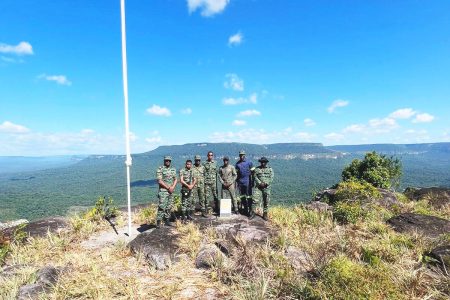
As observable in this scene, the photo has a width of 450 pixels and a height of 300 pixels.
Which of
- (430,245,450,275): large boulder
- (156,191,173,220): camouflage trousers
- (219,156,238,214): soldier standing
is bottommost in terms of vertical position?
(430,245,450,275): large boulder

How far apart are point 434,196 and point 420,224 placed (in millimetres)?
8197

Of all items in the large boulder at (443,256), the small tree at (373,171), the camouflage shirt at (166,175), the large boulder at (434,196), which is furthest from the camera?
the small tree at (373,171)

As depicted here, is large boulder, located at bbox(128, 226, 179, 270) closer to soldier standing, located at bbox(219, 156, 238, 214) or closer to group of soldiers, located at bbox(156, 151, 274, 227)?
group of soldiers, located at bbox(156, 151, 274, 227)

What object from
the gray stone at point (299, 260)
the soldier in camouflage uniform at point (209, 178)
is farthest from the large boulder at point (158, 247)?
the gray stone at point (299, 260)

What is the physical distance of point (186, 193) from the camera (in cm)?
1102

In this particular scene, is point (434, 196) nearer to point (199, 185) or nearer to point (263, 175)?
point (263, 175)

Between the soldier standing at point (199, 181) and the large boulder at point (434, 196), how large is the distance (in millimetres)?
12216

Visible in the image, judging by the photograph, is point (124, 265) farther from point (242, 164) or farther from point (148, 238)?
point (242, 164)

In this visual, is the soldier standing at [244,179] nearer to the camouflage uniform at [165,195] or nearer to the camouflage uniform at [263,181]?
the camouflage uniform at [263,181]

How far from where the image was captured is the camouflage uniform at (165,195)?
1062cm

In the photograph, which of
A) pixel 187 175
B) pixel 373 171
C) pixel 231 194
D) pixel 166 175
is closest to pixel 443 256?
pixel 231 194

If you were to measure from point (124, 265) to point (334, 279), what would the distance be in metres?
5.36

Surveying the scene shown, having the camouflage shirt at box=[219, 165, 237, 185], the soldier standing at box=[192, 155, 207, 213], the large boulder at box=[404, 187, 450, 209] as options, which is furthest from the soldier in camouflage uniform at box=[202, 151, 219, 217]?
the large boulder at box=[404, 187, 450, 209]

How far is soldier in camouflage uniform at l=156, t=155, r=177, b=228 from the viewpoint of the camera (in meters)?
10.6
